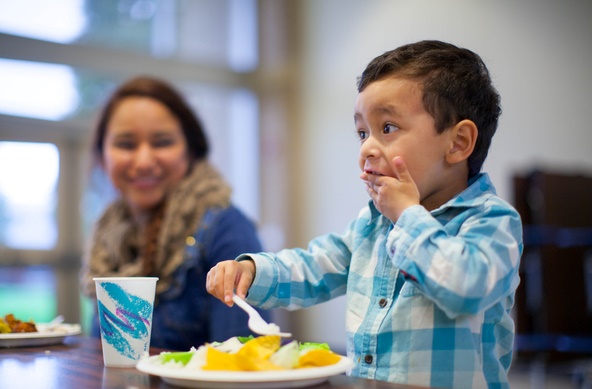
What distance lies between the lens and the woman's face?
2.18 metres

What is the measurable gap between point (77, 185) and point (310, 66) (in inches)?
81.0

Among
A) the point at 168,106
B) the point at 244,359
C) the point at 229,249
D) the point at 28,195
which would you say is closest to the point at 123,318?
the point at 244,359

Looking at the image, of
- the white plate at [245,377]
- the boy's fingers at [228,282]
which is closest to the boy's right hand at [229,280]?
the boy's fingers at [228,282]

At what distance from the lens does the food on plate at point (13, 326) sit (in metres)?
1.45

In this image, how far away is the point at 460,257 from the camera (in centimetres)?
98

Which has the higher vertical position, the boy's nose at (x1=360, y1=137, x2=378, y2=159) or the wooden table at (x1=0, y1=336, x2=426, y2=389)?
the boy's nose at (x1=360, y1=137, x2=378, y2=159)

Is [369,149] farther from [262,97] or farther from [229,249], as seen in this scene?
[262,97]

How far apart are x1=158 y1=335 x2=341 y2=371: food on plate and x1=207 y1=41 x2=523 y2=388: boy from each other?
175mm

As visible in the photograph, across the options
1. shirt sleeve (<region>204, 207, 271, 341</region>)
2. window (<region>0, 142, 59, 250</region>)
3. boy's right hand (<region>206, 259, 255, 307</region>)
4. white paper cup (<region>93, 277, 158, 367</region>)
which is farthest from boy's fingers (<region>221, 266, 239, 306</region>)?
window (<region>0, 142, 59, 250</region>)

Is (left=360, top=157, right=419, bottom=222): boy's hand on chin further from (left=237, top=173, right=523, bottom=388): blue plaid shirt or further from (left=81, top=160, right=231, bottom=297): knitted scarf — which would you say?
(left=81, top=160, right=231, bottom=297): knitted scarf

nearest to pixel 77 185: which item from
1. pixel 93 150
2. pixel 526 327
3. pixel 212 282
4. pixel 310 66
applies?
pixel 310 66

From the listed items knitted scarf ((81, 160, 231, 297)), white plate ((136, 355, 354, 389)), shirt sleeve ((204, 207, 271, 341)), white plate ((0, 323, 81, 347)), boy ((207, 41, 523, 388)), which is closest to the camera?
white plate ((136, 355, 354, 389))

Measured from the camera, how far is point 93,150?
2398mm

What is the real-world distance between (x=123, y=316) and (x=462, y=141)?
638 mm
